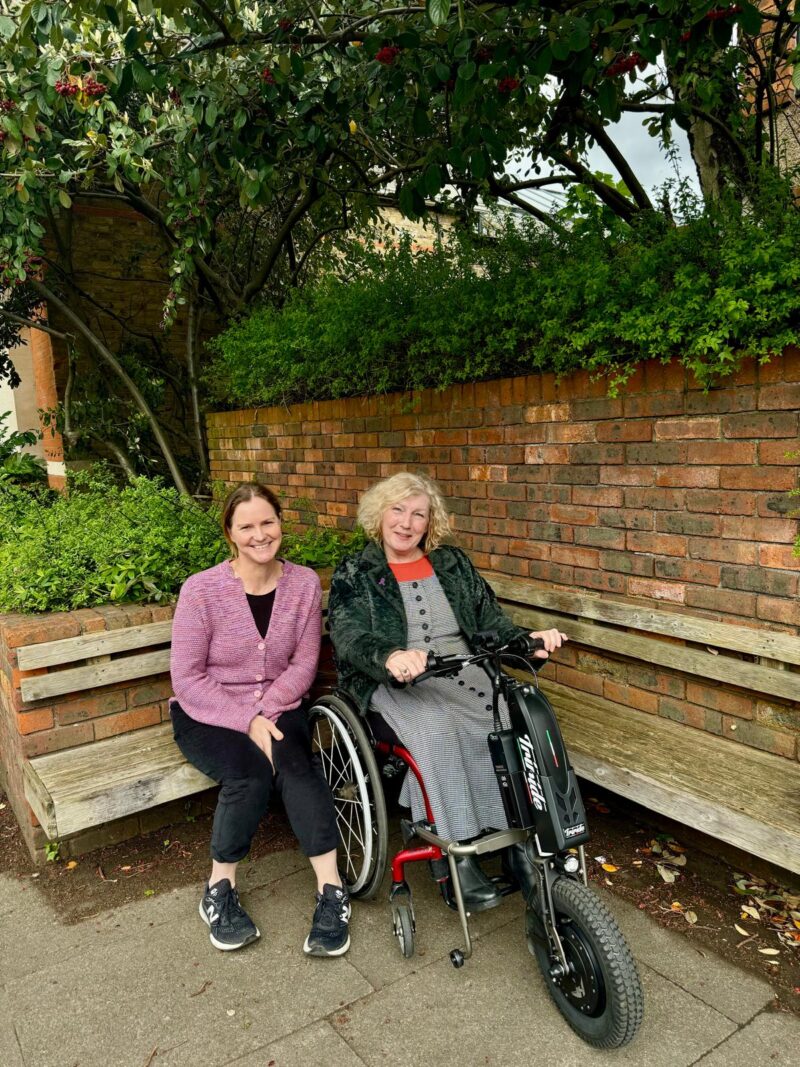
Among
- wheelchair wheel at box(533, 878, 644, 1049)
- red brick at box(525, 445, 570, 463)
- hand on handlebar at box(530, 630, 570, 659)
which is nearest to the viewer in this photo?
wheelchair wheel at box(533, 878, 644, 1049)

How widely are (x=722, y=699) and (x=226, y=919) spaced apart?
1.94 m

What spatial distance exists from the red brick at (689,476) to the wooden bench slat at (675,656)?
0.62m

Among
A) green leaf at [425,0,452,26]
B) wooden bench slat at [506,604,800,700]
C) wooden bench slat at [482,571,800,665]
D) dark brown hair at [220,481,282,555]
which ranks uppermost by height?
green leaf at [425,0,452,26]

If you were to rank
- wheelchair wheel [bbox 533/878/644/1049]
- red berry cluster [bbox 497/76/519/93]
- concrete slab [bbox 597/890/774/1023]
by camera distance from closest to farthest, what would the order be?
wheelchair wheel [bbox 533/878/644/1049] → concrete slab [bbox 597/890/774/1023] → red berry cluster [bbox 497/76/519/93]

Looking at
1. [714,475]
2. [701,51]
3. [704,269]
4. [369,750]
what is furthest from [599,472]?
[701,51]

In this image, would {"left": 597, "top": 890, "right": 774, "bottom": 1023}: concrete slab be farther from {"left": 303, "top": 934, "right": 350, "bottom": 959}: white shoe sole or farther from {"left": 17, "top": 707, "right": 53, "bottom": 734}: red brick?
{"left": 17, "top": 707, "right": 53, "bottom": 734}: red brick

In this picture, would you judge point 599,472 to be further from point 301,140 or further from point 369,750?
point 301,140

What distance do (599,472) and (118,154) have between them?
9.02 feet

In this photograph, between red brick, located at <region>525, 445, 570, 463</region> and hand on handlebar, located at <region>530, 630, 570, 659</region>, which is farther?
red brick, located at <region>525, 445, 570, 463</region>

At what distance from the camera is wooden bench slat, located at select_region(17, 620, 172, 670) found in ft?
9.52

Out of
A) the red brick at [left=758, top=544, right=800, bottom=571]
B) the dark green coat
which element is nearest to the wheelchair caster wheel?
the dark green coat

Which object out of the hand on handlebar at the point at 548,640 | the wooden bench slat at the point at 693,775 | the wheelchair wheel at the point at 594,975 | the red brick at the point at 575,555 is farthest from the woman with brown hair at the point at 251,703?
the red brick at the point at 575,555

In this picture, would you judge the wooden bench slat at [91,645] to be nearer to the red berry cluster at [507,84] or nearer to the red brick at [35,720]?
the red brick at [35,720]

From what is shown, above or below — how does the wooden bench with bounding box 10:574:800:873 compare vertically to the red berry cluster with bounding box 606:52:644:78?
below
